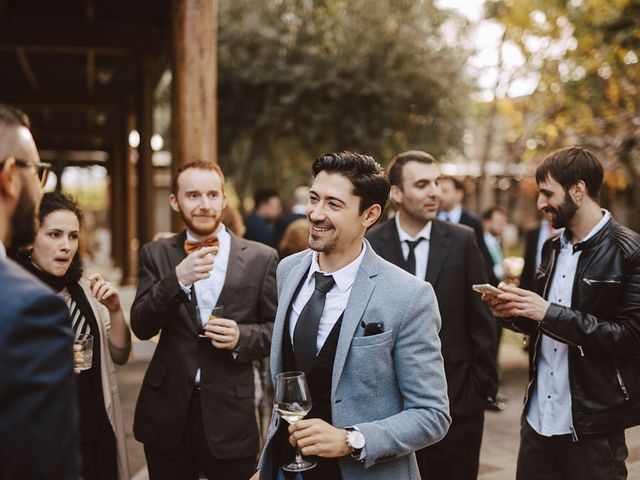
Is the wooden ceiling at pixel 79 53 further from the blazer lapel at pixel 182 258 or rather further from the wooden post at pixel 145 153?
the blazer lapel at pixel 182 258

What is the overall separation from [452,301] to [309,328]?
5.98ft

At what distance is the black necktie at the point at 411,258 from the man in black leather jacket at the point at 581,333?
2.95 ft

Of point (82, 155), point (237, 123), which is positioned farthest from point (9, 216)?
point (82, 155)

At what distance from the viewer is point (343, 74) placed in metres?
17.4

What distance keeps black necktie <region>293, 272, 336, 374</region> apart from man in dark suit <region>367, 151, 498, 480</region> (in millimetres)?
1677

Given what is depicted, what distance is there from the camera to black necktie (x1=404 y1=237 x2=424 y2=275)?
171 inches

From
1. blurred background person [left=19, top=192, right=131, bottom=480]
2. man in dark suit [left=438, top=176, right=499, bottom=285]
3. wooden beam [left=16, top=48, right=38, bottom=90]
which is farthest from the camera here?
wooden beam [left=16, top=48, right=38, bottom=90]

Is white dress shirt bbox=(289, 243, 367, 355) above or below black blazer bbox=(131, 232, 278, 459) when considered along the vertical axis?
above

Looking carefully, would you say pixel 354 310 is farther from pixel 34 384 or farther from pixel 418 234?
pixel 418 234

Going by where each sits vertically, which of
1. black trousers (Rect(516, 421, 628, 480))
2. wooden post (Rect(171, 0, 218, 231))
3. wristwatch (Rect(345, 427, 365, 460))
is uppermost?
wooden post (Rect(171, 0, 218, 231))

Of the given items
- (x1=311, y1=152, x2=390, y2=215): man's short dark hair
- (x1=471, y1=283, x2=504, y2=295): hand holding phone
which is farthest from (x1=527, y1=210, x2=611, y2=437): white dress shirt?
(x1=311, y1=152, x2=390, y2=215): man's short dark hair

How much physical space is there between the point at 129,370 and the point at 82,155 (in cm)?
2161

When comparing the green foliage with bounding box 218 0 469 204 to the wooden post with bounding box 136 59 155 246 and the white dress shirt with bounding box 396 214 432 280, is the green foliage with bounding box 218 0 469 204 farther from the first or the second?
the white dress shirt with bounding box 396 214 432 280

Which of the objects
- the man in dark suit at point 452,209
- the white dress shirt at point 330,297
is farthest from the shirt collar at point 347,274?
the man in dark suit at point 452,209
